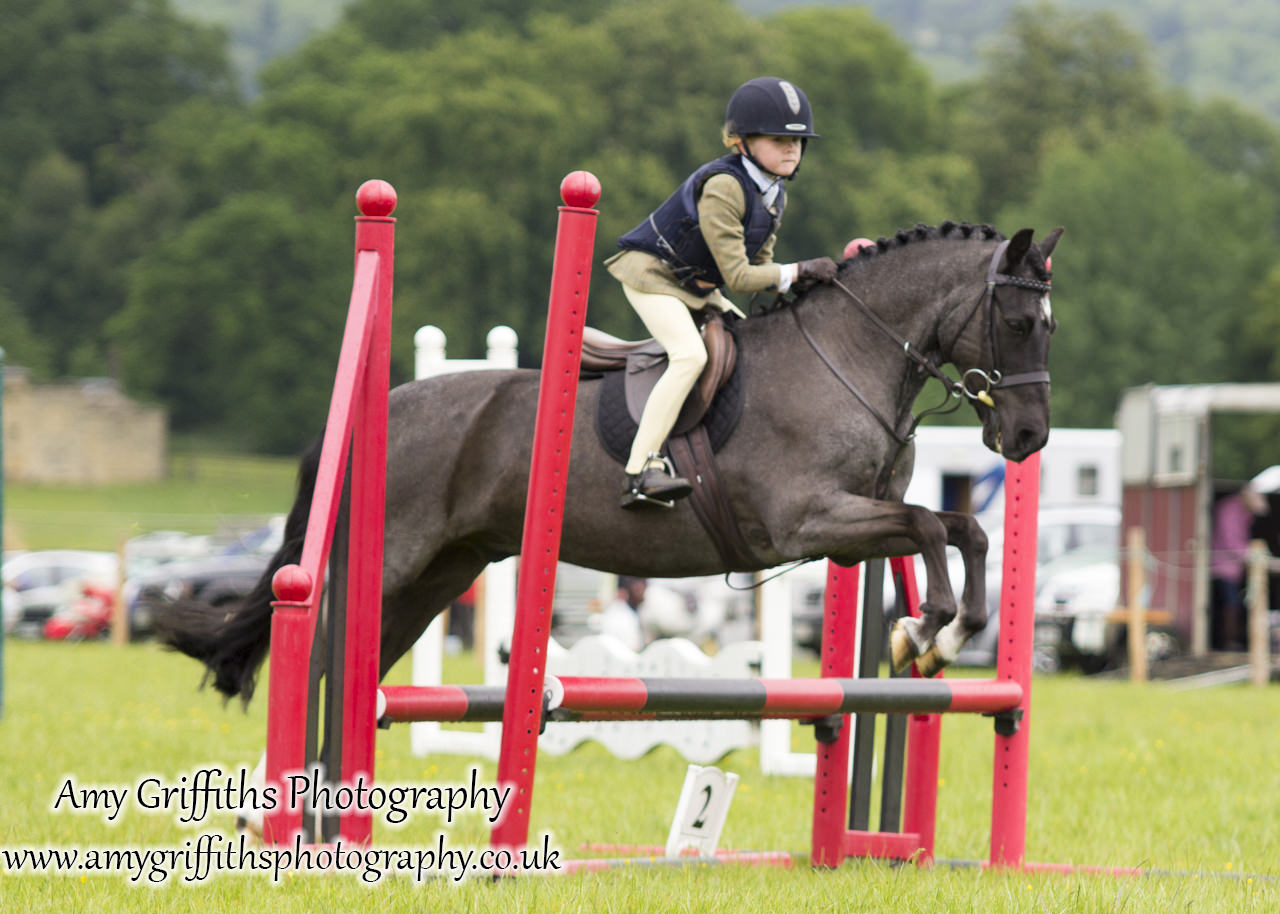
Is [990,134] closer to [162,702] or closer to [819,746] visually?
[162,702]

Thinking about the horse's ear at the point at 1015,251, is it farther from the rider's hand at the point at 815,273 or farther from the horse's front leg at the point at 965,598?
the horse's front leg at the point at 965,598

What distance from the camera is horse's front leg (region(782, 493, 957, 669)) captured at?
5.09 metres

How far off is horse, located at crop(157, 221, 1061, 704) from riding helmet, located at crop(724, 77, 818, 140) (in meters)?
0.53

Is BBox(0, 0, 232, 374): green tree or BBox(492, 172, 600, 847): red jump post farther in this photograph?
BBox(0, 0, 232, 374): green tree

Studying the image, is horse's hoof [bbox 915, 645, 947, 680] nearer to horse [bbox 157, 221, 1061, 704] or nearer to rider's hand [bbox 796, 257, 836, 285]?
horse [bbox 157, 221, 1061, 704]

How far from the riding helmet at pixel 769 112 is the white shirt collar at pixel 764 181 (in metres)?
0.10

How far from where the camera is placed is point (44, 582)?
77.5 feet

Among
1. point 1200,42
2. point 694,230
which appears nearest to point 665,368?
point 694,230

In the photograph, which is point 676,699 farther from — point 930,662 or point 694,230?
point 694,230

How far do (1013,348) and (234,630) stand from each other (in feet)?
9.27

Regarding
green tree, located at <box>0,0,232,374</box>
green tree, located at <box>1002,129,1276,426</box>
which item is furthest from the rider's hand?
green tree, located at <box>0,0,232,374</box>

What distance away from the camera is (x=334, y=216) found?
173ft

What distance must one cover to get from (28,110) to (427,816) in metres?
60.8

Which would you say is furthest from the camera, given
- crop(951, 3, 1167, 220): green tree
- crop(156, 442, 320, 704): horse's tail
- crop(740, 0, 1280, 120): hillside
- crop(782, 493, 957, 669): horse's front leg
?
crop(740, 0, 1280, 120): hillside
